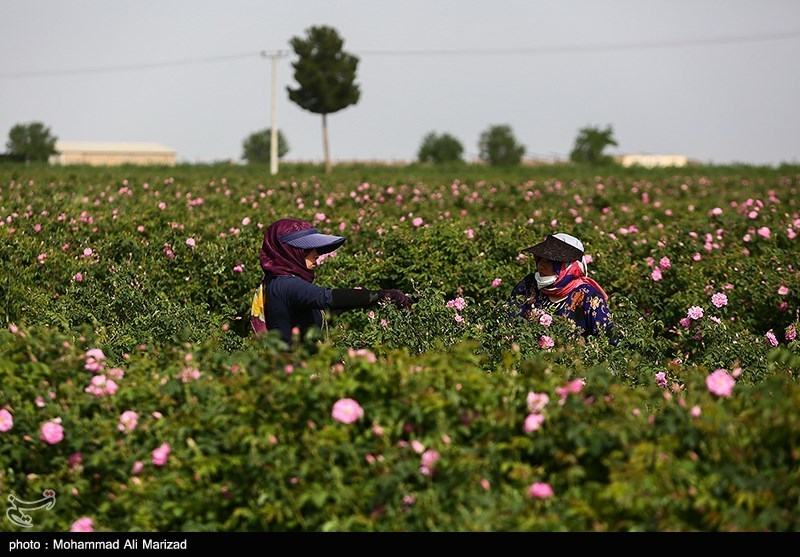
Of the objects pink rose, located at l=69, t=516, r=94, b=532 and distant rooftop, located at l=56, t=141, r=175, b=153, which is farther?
distant rooftop, located at l=56, t=141, r=175, b=153

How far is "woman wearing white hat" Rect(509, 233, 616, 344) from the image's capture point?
6266 millimetres

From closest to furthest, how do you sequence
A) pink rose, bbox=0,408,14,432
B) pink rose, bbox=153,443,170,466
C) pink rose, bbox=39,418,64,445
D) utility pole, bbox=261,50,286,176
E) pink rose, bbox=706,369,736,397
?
pink rose, bbox=706,369,736,397 → pink rose, bbox=153,443,170,466 → pink rose, bbox=39,418,64,445 → pink rose, bbox=0,408,14,432 → utility pole, bbox=261,50,286,176

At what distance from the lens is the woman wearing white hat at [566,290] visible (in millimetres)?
6266

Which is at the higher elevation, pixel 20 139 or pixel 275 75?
pixel 275 75

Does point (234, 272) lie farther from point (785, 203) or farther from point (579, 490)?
point (785, 203)

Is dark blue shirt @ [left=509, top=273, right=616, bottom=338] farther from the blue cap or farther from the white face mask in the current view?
the blue cap

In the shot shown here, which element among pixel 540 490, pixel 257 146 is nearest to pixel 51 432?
pixel 540 490

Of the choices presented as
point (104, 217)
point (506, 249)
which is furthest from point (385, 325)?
point (104, 217)

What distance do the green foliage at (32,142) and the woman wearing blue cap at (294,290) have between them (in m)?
74.3

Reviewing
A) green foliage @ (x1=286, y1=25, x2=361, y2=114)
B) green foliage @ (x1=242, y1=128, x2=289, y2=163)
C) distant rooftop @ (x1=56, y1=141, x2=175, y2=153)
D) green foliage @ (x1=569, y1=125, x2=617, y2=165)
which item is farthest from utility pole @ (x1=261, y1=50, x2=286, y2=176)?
distant rooftop @ (x1=56, y1=141, x2=175, y2=153)

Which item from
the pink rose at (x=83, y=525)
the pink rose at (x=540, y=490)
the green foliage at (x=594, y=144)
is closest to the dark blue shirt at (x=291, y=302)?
the pink rose at (x=83, y=525)

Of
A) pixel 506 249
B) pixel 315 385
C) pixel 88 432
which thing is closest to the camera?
pixel 315 385

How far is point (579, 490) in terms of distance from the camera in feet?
11.1

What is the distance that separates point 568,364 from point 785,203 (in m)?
10.2
